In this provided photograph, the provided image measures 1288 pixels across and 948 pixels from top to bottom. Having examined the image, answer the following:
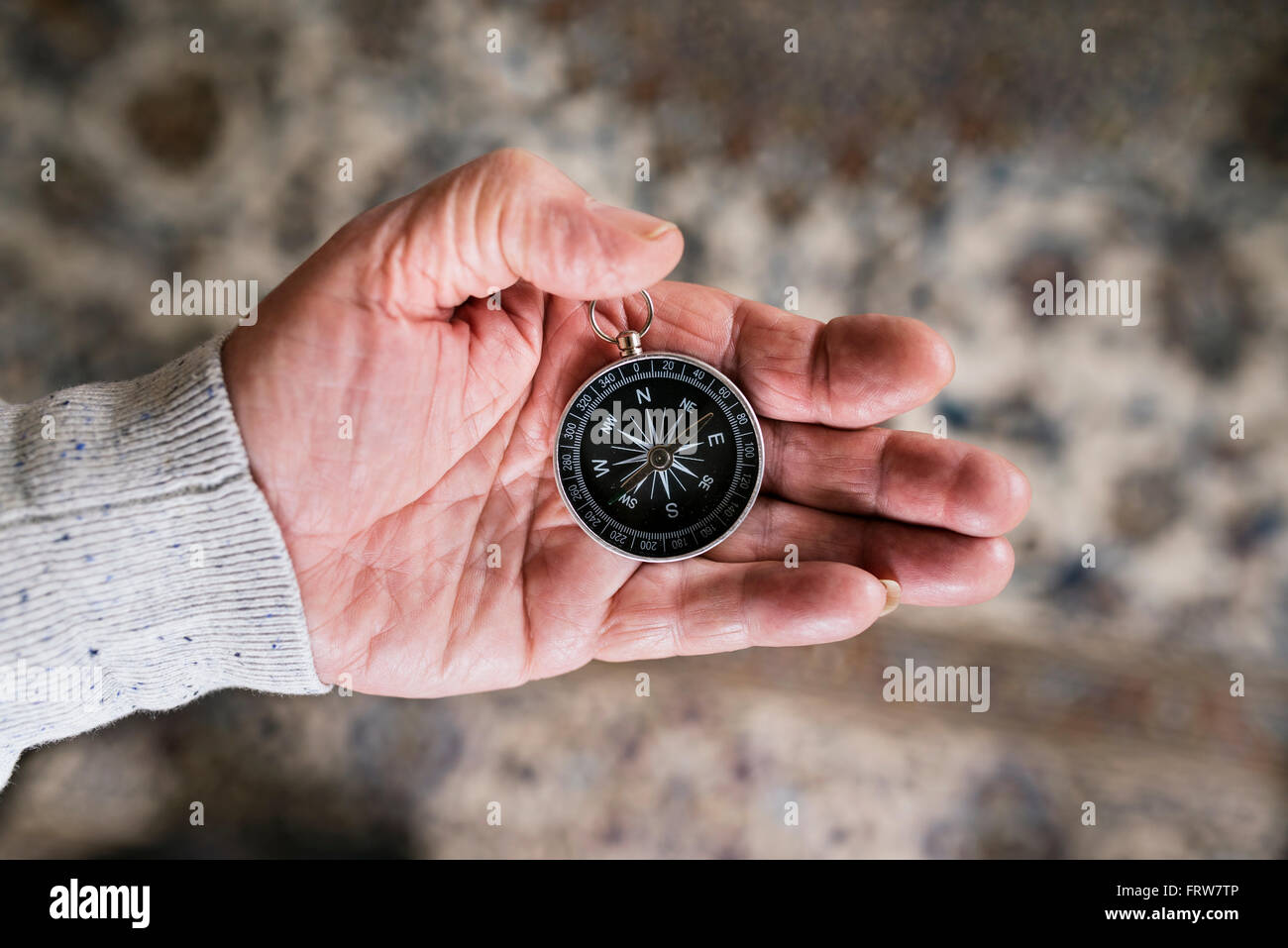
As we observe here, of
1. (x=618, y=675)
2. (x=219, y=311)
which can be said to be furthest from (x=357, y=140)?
(x=618, y=675)

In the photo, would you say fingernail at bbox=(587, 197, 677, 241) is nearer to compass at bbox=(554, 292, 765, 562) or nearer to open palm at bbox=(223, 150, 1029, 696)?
open palm at bbox=(223, 150, 1029, 696)

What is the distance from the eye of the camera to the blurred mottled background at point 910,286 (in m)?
3.54

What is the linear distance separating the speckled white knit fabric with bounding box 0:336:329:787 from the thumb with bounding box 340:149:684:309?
0.63 meters

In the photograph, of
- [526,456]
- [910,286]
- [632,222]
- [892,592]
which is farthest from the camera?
[910,286]

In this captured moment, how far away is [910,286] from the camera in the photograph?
11.7ft

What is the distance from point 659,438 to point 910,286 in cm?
133

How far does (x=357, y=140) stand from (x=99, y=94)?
1032 millimetres

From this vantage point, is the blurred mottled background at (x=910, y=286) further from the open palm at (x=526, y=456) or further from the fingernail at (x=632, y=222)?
the fingernail at (x=632, y=222)

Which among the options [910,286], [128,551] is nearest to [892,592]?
[910,286]

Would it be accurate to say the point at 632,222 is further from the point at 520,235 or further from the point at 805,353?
the point at 805,353

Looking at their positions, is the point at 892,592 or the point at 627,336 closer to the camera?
the point at 892,592

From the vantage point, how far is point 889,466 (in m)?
2.77

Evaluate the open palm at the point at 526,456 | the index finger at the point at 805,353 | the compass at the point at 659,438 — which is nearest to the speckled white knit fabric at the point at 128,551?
the open palm at the point at 526,456

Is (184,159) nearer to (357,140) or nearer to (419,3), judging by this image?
(357,140)
